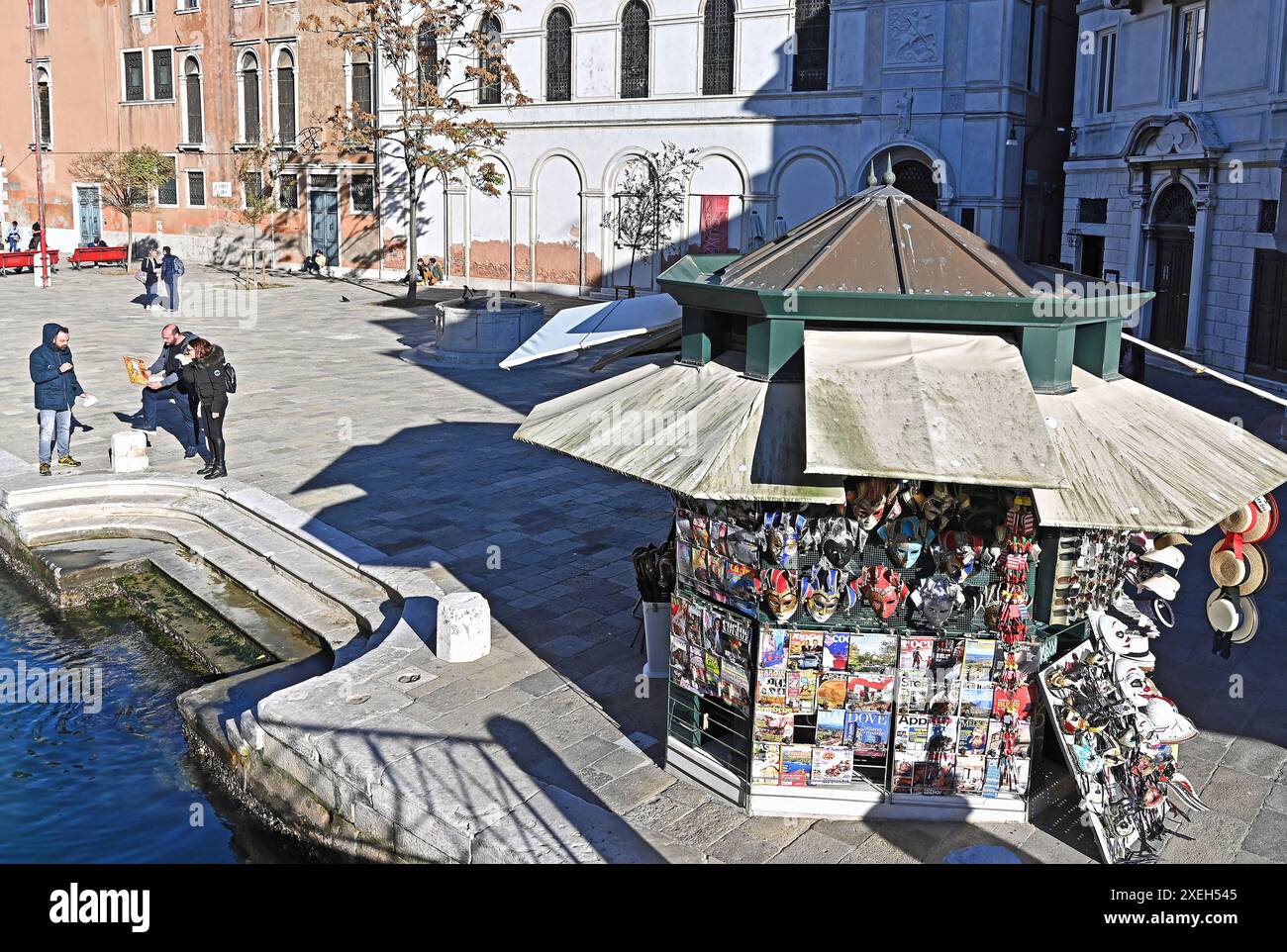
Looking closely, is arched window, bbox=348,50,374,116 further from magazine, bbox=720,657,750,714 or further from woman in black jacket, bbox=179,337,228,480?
magazine, bbox=720,657,750,714

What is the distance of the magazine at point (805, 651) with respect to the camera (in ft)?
21.5

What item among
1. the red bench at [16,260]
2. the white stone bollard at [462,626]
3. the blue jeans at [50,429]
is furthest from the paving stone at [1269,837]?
the red bench at [16,260]

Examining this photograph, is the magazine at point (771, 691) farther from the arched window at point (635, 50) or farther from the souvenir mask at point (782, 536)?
the arched window at point (635, 50)

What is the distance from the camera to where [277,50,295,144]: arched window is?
39281 mm

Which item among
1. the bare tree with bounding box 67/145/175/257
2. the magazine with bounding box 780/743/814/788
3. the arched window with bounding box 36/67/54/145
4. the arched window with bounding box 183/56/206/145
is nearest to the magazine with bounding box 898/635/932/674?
the magazine with bounding box 780/743/814/788

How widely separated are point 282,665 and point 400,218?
29.6m

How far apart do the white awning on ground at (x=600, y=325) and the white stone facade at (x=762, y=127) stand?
17967mm

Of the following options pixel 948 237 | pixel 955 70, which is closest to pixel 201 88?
pixel 955 70

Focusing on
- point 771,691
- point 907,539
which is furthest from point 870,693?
point 907,539

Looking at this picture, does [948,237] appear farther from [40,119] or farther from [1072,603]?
[40,119]

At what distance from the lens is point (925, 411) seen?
5.80m

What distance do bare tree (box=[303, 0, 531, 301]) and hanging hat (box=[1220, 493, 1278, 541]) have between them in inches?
1027

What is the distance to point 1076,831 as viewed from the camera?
260 inches

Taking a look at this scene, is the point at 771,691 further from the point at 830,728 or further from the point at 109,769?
the point at 109,769
